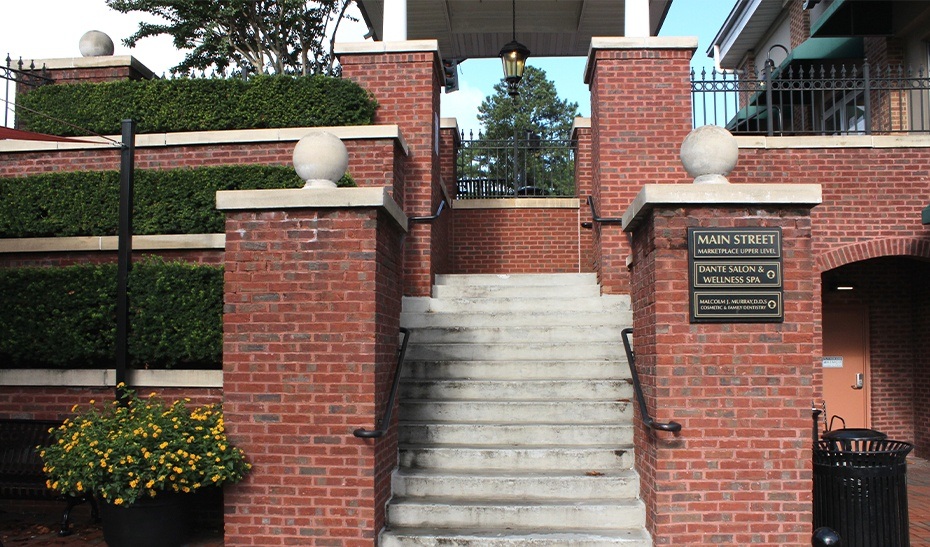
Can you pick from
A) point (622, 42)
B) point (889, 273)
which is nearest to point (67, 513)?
point (622, 42)

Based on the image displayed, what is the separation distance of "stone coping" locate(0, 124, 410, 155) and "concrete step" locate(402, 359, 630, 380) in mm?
2533

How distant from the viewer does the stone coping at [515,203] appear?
11055 mm

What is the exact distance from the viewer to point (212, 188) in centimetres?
738

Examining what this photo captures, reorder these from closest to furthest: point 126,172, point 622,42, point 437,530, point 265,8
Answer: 1. point 437,530
2. point 126,172
3. point 622,42
4. point 265,8

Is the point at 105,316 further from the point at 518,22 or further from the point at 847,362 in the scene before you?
the point at 847,362

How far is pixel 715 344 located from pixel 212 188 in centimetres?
486

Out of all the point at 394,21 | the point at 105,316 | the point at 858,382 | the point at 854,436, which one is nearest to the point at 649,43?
the point at 394,21

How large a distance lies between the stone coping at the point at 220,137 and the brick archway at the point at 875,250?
482cm

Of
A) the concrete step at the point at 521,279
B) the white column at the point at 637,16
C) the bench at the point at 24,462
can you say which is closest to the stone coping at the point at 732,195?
the concrete step at the point at 521,279

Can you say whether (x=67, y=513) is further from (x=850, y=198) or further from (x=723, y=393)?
(x=850, y=198)

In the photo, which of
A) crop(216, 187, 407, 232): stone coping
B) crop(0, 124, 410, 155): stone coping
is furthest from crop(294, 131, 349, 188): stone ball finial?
crop(0, 124, 410, 155): stone coping

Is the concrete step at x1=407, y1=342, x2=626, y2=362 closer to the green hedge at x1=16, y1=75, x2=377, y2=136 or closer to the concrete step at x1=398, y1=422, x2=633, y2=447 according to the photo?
the concrete step at x1=398, y1=422, x2=633, y2=447

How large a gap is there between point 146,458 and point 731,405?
3.72 metres

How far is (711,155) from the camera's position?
16.5 ft
